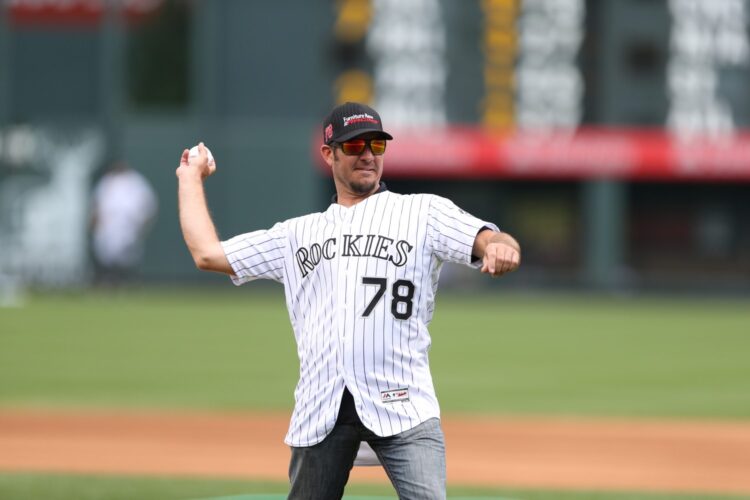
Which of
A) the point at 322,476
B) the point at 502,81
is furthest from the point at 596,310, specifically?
the point at 322,476

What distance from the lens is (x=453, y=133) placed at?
2767 centimetres

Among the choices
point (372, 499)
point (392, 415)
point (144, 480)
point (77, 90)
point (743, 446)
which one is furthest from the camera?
point (77, 90)

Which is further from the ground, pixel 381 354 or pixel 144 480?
pixel 381 354

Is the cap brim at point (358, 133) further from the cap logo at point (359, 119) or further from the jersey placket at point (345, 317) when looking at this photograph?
the jersey placket at point (345, 317)

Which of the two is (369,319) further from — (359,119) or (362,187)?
(359,119)

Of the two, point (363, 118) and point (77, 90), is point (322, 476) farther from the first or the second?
point (77, 90)

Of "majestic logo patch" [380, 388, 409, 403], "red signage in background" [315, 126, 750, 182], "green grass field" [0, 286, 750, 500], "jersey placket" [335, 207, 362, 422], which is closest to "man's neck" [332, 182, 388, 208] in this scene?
"jersey placket" [335, 207, 362, 422]

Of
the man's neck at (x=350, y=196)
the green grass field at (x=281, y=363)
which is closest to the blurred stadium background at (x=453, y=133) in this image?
the green grass field at (x=281, y=363)

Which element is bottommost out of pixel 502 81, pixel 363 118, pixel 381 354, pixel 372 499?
pixel 372 499

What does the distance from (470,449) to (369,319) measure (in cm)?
511

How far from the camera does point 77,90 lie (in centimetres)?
3284

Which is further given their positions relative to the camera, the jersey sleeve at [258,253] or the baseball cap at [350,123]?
the jersey sleeve at [258,253]

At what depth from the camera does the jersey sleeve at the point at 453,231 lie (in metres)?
4.30

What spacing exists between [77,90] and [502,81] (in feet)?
37.3
